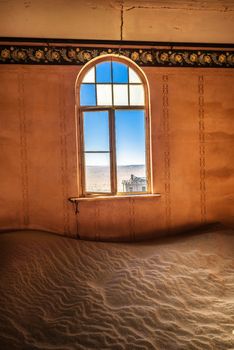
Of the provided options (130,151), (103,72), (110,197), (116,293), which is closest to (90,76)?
(103,72)

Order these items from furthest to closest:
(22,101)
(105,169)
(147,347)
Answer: (105,169) < (22,101) < (147,347)

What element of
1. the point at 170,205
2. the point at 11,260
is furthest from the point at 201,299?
the point at 11,260

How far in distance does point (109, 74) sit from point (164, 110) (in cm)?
119

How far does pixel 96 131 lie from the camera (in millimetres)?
5461

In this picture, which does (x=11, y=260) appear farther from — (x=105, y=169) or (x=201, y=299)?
(x=201, y=299)

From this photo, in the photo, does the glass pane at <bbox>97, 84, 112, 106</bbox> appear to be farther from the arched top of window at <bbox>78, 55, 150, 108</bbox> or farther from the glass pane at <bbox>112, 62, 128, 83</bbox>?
the glass pane at <bbox>112, 62, 128, 83</bbox>

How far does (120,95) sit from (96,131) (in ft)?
2.59

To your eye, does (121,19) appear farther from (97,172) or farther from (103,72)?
(97,172)

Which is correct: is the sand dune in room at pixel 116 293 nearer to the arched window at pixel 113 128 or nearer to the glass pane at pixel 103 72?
the arched window at pixel 113 128

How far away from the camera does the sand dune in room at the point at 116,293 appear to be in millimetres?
2859

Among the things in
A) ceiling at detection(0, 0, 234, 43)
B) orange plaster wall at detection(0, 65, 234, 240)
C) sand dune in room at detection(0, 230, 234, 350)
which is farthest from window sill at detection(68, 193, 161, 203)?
ceiling at detection(0, 0, 234, 43)

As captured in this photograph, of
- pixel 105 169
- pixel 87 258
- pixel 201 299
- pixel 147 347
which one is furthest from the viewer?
pixel 105 169

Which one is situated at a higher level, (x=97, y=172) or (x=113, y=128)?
(x=113, y=128)

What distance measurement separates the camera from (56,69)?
5.21 meters
